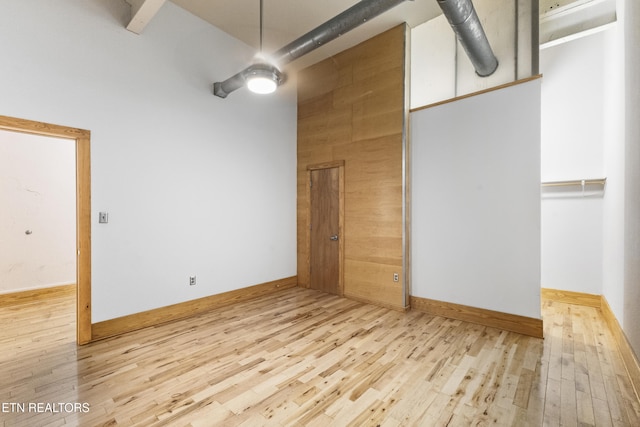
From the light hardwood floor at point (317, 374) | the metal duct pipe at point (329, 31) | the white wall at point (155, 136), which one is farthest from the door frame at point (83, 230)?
the metal duct pipe at point (329, 31)

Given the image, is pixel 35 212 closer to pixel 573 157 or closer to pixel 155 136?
pixel 155 136

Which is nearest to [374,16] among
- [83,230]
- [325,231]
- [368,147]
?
[368,147]

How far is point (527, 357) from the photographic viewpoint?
2.66 meters

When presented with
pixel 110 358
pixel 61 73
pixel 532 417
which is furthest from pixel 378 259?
pixel 61 73

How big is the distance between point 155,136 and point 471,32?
3.66 meters

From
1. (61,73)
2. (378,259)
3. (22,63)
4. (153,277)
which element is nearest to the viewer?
(22,63)

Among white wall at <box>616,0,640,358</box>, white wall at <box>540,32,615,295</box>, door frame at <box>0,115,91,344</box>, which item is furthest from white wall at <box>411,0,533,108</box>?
door frame at <box>0,115,91,344</box>

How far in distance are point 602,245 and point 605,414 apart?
9.39ft

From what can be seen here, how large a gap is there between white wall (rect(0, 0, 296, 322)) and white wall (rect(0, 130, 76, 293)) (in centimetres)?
236

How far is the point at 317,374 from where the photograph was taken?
7.89 ft

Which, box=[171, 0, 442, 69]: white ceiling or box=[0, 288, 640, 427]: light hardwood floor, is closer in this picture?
box=[0, 288, 640, 427]: light hardwood floor

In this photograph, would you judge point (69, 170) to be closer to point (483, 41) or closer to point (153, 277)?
point (153, 277)

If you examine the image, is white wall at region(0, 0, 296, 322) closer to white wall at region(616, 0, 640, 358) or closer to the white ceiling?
the white ceiling

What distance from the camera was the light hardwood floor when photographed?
1932 millimetres
